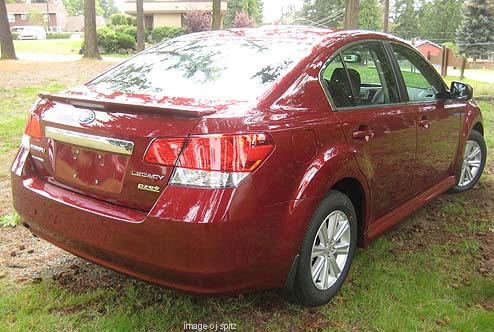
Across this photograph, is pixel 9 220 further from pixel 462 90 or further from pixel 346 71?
pixel 462 90

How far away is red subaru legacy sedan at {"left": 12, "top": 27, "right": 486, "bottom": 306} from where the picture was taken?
223cm

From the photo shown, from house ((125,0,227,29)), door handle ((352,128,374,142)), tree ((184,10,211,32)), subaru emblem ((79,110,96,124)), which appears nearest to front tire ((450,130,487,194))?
door handle ((352,128,374,142))

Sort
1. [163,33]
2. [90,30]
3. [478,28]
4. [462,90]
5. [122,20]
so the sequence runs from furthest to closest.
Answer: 1. [478,28]
2. [122,20]
3. [163,33]
4. [90,30]
5. [462,90]

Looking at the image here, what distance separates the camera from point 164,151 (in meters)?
2.26

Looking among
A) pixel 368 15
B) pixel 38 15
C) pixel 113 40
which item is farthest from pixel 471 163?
pixel 38 15

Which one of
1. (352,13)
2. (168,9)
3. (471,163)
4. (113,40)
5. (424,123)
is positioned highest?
(168,9)

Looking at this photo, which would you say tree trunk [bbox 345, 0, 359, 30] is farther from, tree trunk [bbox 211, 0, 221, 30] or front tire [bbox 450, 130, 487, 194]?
front tire [bbox 450, 130, 487, 194]

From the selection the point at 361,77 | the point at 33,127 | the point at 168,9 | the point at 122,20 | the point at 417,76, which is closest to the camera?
the point at 33,127

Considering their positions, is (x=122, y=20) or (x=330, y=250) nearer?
(x=330, y=250)

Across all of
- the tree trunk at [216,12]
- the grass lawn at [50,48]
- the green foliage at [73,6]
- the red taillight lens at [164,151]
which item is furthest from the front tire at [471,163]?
the green foliage at [73,6]

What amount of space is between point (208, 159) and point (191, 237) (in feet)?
1.17

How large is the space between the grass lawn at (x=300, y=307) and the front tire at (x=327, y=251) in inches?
5.4

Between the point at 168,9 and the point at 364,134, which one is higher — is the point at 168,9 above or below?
above

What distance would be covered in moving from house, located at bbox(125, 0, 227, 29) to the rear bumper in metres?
40.8
